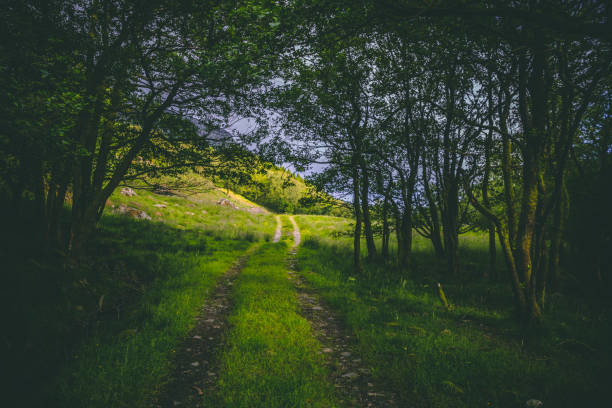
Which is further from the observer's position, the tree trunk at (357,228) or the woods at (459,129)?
the tree trunk at (357,228)

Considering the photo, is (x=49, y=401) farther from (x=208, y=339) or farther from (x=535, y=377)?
(x=535, y=377)

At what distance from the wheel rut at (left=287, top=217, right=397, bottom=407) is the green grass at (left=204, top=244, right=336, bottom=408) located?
0.22 m

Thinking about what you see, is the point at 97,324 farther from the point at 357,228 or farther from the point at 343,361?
the point at 357,228

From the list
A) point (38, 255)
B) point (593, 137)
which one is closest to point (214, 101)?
point (38, 255)

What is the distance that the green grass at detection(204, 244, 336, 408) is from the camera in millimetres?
3555

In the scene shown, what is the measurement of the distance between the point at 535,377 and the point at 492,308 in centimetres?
384

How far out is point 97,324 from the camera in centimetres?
538

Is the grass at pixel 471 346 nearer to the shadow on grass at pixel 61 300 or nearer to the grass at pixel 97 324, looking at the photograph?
the grass at pixel 97 324

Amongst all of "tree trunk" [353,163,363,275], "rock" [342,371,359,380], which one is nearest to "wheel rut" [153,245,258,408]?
"rock" [342,371,359,380]

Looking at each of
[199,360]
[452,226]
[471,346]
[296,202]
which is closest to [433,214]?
[452,226]

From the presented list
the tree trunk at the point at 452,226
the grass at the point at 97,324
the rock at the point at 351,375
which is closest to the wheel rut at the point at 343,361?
the rock at the point at 351,375

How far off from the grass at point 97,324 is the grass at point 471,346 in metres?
4.00

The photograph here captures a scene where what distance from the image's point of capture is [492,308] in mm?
7391

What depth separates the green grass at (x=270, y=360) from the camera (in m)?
3.55
